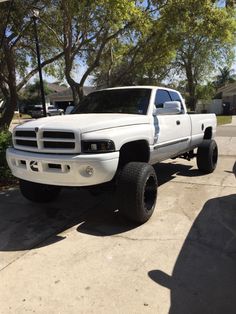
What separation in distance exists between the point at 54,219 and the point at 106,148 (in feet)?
5.06

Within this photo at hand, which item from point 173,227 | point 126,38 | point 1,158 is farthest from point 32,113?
point 173,227

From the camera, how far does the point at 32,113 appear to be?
48.1 meters

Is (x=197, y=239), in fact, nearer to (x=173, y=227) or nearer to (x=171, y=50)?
(x=173, y=227)

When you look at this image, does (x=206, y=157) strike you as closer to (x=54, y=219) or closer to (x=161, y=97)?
(x=161, y=97)

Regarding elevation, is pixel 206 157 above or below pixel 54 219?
above

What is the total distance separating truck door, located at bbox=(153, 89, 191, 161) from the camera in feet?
18.3

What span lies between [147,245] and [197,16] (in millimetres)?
8508

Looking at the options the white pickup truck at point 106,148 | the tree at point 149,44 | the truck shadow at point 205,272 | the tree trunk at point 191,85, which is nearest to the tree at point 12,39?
the tree at point 149,44

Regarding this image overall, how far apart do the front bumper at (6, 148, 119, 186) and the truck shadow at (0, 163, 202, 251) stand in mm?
729

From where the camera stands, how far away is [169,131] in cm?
595

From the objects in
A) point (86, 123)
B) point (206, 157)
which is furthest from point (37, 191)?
point (206, 157)

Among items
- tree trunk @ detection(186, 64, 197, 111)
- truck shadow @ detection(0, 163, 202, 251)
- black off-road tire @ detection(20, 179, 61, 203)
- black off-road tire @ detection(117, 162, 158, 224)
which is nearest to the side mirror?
black off-road tire @ detection(117, 162, 158, 224)

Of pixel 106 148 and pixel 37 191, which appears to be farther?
pixel 37 191

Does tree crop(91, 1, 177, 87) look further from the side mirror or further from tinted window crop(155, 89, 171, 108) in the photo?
the side mirror
